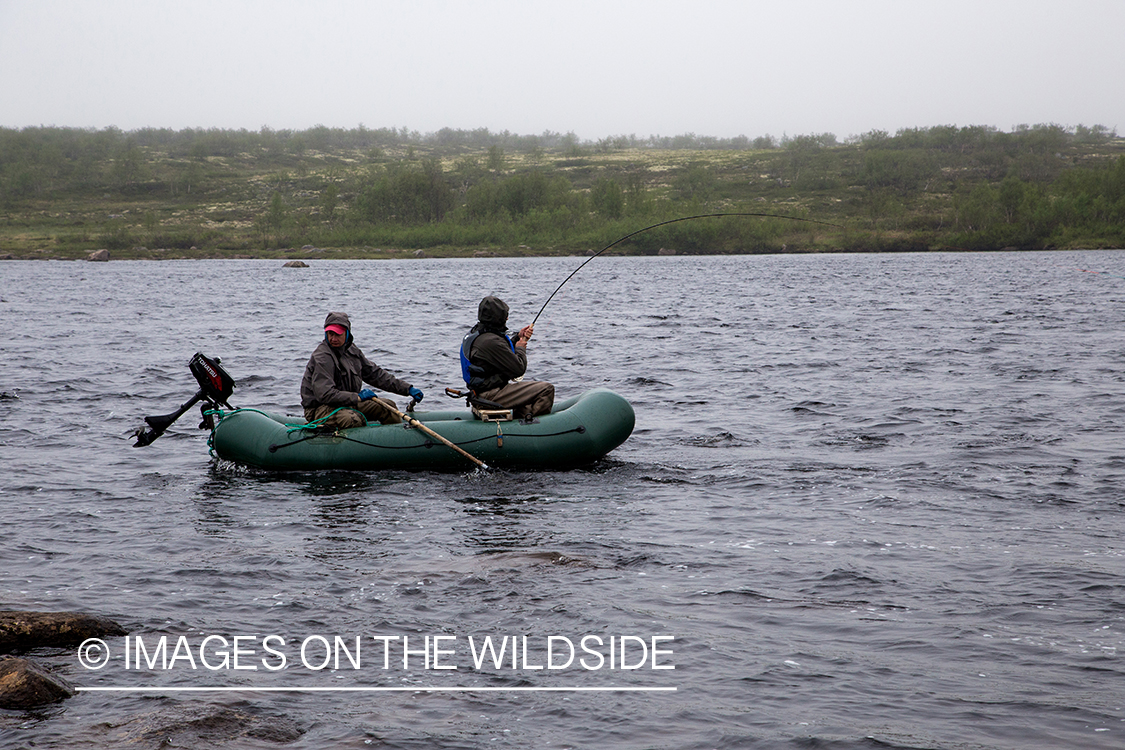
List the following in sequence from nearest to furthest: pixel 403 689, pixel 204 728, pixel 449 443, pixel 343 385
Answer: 1. pixel 204 728
2. pixel 403 689
3. pixel 449 443
4. pixel 343 385

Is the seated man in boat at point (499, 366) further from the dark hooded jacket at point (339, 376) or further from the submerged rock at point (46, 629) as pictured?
the submerged rock at point (46, 629)

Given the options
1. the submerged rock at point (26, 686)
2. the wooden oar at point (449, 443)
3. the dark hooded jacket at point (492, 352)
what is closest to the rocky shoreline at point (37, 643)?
the submerged rock at point (26, 686)

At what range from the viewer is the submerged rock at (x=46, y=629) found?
5387mm

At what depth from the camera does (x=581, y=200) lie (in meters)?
98.1

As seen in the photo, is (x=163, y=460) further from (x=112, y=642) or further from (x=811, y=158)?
(x=811, y=158)

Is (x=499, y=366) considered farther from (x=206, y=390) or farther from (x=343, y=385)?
(x=206, y=390)

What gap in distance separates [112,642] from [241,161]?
6677 inches

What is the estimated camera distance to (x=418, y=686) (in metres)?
5.21

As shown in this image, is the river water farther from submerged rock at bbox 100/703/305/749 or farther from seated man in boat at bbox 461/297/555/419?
seated man in boat at bbox 461/297/555/419

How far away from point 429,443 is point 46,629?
4.79 metres

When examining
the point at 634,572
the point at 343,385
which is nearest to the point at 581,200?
the point at 343,385

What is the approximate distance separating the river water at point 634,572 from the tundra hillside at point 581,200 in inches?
2153

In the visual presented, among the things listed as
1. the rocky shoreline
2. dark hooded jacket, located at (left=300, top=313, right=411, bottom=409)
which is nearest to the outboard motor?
dark hooded jacket, located at (left=300, top=313, right=411, bottom=409)

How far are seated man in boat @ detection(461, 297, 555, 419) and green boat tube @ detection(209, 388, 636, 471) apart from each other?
8.3 inches
